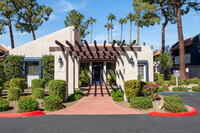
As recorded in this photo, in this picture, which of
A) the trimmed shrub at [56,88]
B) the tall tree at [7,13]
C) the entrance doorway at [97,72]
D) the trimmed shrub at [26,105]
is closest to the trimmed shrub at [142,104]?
the trimmed shrub at [56,88]

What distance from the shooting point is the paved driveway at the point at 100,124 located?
16.8 ft

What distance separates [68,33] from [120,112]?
11.5m

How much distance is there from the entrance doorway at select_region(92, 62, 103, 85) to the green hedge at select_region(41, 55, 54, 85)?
465 centimetres

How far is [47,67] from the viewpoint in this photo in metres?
16.3

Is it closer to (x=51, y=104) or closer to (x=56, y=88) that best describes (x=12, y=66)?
(x=56, y=88)

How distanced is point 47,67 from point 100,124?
39.6 ft

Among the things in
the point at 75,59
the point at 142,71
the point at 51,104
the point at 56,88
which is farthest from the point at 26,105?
the point at 142,71

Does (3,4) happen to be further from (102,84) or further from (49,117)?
(49,117)

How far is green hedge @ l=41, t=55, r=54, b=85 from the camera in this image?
1628 centimetres

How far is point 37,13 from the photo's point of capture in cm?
2717

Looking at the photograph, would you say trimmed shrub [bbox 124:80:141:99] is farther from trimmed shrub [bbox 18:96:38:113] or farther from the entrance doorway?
the entrance doorway

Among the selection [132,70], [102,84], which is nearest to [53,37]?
[102,84]

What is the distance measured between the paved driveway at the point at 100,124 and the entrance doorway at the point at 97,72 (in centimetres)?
1167

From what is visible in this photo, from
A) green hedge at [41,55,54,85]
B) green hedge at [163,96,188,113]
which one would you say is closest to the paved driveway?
green hedge at [163,96,188,113]
